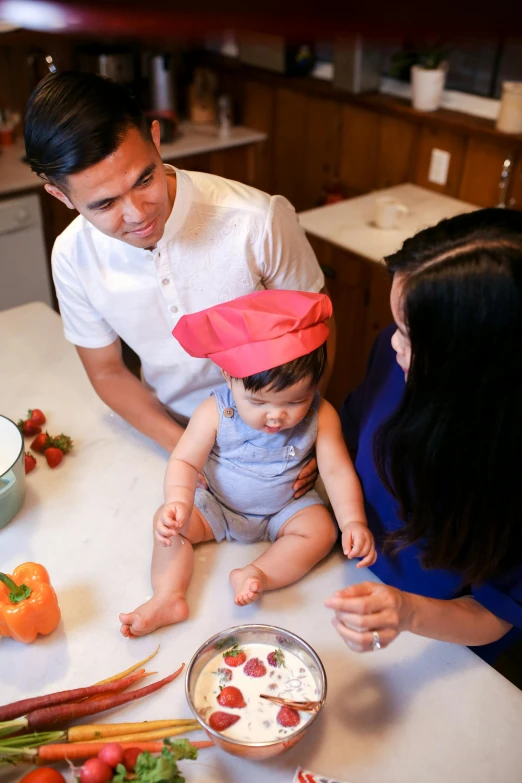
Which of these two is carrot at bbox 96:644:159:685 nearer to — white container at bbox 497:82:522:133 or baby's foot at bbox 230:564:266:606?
baby's foot at bbox 230:564:266:606

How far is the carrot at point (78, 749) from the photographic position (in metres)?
0.86

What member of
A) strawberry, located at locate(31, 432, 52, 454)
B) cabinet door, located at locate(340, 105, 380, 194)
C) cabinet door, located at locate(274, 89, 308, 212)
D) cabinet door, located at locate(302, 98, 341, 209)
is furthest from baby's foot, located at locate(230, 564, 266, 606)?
cabinet door, located at locate(274, 89, 308, 212)

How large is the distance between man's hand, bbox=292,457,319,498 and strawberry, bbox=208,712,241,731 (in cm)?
41

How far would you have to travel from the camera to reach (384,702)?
951 millimetres

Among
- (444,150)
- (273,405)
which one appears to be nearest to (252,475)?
(273,405)

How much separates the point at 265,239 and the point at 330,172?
2.05 m

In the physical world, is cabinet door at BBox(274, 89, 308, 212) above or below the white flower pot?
below

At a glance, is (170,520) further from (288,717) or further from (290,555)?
(288,717)

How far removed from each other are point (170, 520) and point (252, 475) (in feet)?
0.59

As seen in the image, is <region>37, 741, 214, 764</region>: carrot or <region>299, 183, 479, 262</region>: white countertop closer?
<region>37, 741, 214, 764</region>: carrot

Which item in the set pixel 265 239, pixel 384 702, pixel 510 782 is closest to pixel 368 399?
pixel 265 239

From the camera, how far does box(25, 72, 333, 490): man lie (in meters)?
1.07

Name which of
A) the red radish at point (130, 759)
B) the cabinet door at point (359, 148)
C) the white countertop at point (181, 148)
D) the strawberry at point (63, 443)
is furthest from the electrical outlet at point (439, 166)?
the red radish at point (130, 759)

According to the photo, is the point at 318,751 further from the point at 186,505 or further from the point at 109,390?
the point at 109,390
